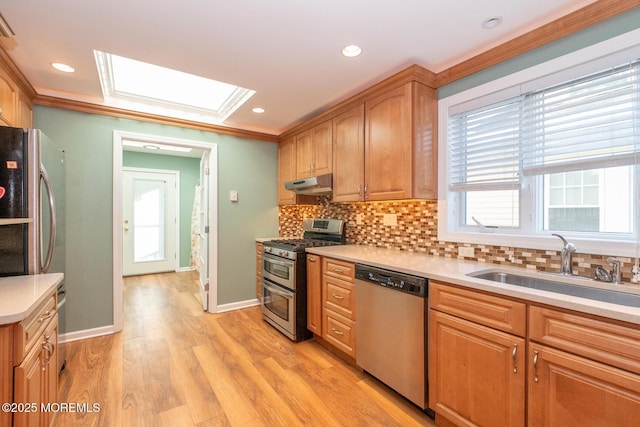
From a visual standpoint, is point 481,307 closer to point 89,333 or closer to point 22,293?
point 22,293

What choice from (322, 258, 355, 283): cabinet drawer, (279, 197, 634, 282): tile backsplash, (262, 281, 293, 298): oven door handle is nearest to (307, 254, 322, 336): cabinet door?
(322, 258, 355, 283): cabinet drawer

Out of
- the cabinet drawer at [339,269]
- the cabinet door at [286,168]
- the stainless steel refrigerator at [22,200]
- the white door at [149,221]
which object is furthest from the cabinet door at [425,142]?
the white door at [149,221]

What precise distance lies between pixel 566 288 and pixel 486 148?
1.03 meters

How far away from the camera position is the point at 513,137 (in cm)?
194

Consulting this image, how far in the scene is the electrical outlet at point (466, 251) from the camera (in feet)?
6.84

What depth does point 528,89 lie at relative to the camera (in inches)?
71.9

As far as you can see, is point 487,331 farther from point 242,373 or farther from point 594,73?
point 242,373

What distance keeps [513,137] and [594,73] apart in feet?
1.60

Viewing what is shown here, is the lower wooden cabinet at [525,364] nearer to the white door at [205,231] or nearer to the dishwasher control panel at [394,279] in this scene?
the dishwasher control panel at [394,279]

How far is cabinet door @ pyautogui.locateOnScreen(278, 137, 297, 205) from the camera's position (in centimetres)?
366

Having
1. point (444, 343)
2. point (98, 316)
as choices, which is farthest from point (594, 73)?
point (98, 316)

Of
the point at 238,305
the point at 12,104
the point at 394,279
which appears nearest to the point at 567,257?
the point at 394,279

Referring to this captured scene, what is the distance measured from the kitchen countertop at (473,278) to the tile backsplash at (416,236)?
0.21 ft

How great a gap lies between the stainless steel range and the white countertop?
5.56 feet
